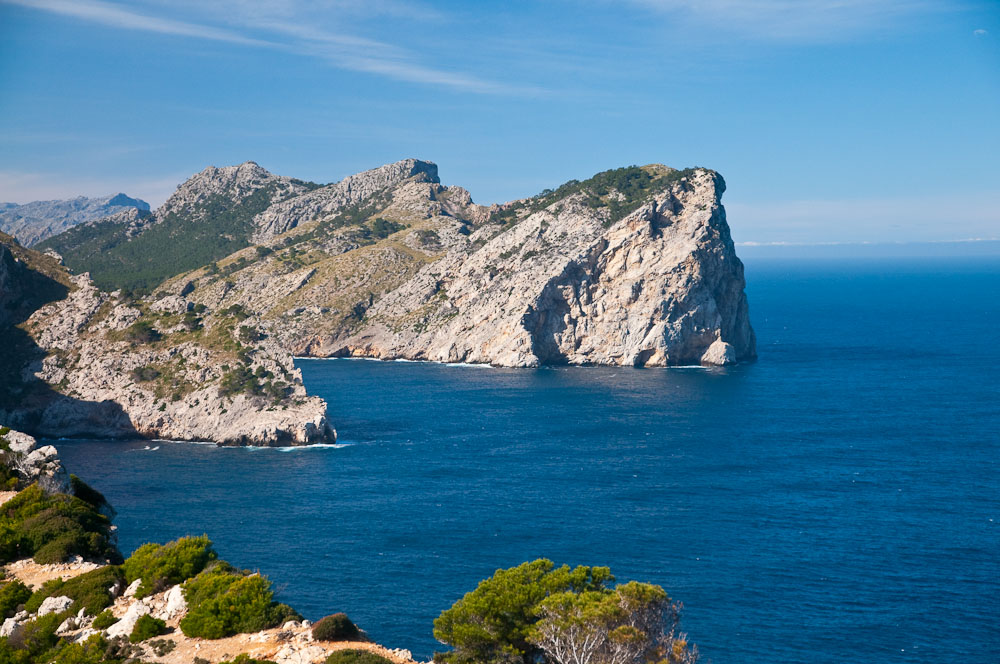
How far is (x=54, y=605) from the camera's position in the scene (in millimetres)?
38625

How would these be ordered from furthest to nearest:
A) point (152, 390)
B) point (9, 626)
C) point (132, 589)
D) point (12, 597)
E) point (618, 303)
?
1. point (618, 303)
2. point (152, 390)
3. point (132, 589)
4. point (12, 597)
5. point (9, 626)

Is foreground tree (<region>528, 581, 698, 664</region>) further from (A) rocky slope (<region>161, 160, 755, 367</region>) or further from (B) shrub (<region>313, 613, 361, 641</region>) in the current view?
(A) rocky slope (<region>161, 160, 755, 367</region>)

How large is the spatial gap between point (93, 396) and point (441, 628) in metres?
91.9

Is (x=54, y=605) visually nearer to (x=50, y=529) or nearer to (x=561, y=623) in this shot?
(x=50, y=529)

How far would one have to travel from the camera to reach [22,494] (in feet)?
171

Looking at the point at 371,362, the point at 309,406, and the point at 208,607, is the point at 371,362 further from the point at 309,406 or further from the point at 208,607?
the point at 208,607

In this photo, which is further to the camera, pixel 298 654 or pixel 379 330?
pixel 379 330

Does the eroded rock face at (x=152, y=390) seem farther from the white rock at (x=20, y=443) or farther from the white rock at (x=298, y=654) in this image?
the white rock at (x=298, y=654)

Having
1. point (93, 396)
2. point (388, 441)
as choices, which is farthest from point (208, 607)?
point (93, 396)

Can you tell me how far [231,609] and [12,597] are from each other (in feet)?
39.0

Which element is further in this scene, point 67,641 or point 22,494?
point 22,494

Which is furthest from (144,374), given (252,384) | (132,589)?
(132,589)

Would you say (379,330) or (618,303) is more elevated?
(618,303)

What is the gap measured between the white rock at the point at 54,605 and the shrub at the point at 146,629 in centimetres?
472
